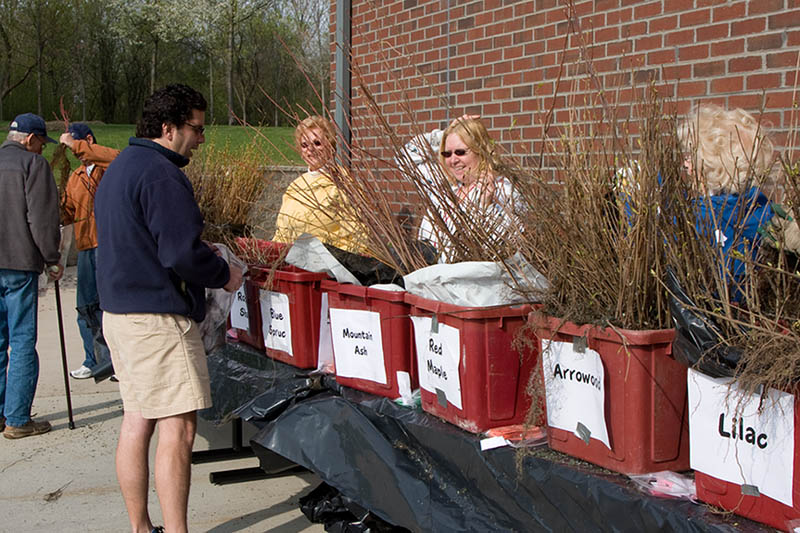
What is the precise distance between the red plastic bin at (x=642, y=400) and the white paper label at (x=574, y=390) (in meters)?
0.02

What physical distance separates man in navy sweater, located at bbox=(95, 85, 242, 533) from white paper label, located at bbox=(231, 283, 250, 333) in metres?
0.63

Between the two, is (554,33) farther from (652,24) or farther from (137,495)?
(137,495)

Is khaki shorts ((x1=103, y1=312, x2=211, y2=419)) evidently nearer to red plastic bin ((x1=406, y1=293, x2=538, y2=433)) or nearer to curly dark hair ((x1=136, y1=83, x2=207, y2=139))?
curly dark hair ((x1=136, y1=83, x2=207, y2=139))

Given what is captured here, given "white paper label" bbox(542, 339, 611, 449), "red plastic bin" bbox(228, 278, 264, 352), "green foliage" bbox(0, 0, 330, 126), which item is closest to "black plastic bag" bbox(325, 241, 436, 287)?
"red plastic bin" bbox(228, 278, 264, 352)

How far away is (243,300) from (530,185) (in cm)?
201

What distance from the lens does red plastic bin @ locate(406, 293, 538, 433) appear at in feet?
8.00

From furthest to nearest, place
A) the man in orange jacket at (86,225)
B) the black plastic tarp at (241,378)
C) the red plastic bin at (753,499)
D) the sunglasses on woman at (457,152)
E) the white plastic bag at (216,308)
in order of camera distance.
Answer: the man in orange jacket at (86,225) < the white plastic bag at (216,308) < the black plastic tarp at (241,378) < the sunglasses on woman at (457,152) < the red plastic bin at (753,499)

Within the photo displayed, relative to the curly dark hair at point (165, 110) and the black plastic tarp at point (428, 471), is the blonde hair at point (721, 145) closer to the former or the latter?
the black plastic tarp at point (428, 471)

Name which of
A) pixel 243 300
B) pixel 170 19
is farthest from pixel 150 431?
pixel 170 19

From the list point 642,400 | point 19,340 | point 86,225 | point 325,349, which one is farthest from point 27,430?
point 642,400

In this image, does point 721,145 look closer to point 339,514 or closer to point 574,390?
point 574,390

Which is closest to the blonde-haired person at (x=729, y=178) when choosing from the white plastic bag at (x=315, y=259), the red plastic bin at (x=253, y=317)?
the white plastic bag at (x=315, y=259)

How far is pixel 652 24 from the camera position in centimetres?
388

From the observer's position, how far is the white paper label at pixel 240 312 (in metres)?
3.98
